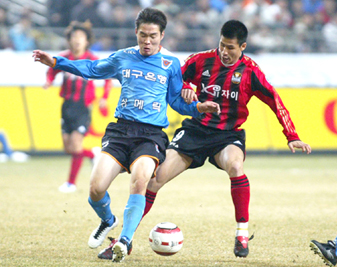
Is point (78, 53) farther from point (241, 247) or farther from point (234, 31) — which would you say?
point (241, 247)

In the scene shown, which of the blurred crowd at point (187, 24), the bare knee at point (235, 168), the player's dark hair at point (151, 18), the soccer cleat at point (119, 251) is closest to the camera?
the soccer cleat at point (119, 251)

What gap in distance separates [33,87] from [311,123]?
6.86 meters

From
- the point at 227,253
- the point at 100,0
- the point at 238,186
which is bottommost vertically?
the point at 227,253

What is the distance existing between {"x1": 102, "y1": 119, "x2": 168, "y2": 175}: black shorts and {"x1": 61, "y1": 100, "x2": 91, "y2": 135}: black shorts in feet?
13.0

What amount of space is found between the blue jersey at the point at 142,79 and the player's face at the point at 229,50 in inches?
17.8

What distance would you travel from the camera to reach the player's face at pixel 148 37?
4.74 metres

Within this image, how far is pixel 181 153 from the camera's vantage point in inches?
207

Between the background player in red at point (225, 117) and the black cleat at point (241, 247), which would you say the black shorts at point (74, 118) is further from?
the black cleat at point (241, 247)

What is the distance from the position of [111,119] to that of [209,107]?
8.56 meters

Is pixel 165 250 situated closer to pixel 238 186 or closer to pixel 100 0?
pixel 238 186

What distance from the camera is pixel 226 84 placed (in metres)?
5.27

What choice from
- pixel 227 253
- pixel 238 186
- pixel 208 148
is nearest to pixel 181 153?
pixel 208 148

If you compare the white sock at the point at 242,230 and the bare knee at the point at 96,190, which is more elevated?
the bare knee at the point at 96,190

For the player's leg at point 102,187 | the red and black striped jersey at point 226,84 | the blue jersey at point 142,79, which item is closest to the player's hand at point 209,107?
the blue jersey at point 142,79
